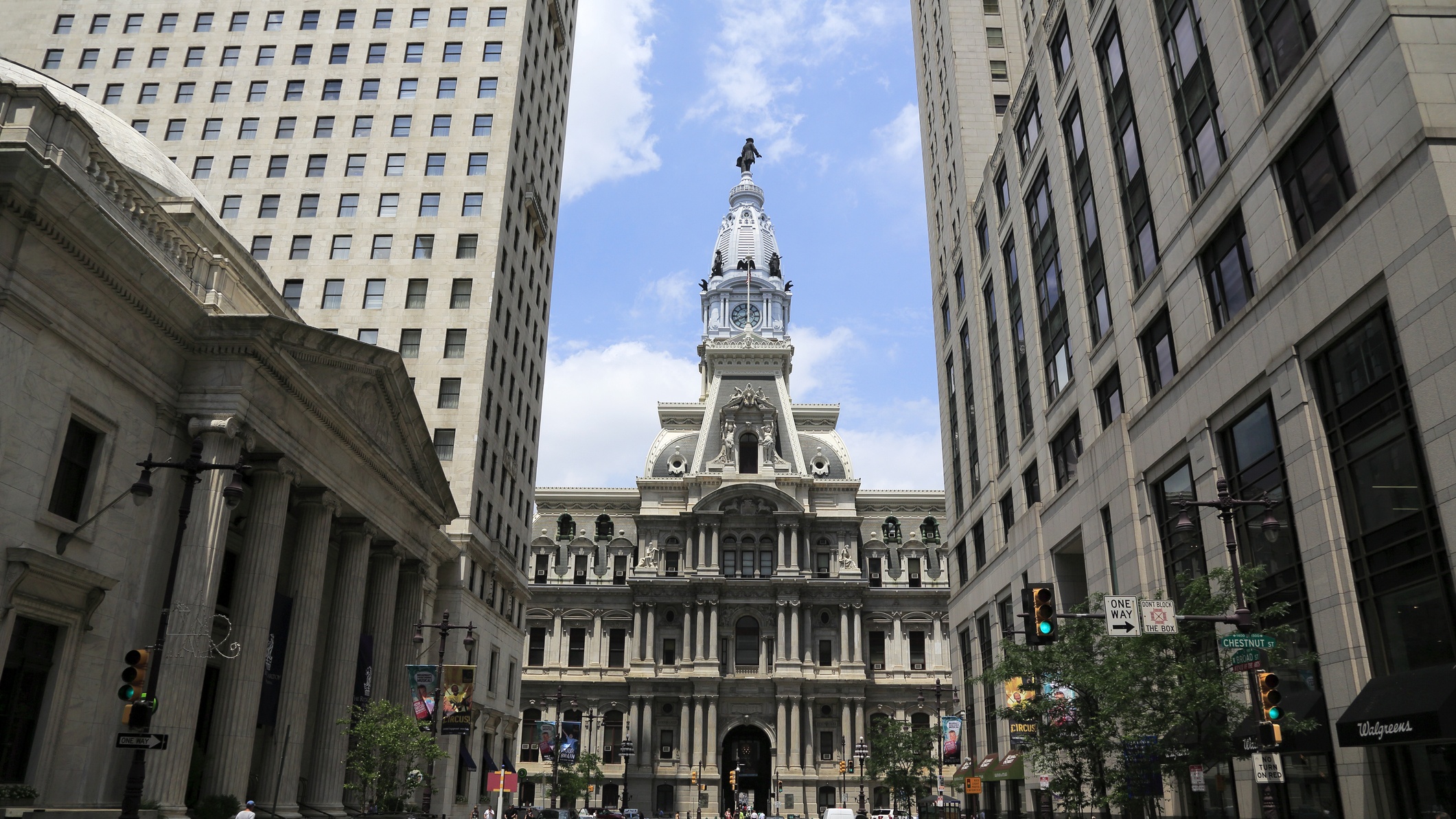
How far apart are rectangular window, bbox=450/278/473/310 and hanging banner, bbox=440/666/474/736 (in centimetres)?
2171

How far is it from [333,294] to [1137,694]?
1817 inches

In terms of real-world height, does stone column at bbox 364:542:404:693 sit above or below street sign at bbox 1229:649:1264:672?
above

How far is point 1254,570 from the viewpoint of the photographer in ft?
73.1

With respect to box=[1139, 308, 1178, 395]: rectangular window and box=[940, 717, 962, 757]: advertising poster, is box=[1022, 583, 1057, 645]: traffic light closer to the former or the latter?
box=[1139, 308, 1178, 395]: rectangular window

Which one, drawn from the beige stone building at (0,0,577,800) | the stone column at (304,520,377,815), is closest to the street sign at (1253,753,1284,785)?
the stone column at (304,520,377,815)

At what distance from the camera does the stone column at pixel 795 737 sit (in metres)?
82.8

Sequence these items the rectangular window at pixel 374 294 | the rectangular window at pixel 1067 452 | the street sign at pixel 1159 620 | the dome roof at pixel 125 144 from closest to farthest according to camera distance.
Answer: the street sign at pixel 1159 620 < the dome roof at pixel 125 144 < the rectangular window at pixel 1067 452 < the rectangular window at pixel 374 294

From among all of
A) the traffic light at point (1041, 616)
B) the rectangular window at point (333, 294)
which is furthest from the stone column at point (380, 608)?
the traffic light at point (1041, 616)

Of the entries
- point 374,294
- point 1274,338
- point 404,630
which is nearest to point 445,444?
point 374,294

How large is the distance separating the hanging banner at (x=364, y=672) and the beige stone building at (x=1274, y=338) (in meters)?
28.6

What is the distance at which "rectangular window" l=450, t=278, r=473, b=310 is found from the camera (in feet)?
178

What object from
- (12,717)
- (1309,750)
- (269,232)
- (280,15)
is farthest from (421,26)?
(1309,750)

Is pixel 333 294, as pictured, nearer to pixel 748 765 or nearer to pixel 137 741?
pixel 137 741

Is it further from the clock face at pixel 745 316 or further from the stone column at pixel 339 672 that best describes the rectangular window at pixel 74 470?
the clock face at pixel 745 316
